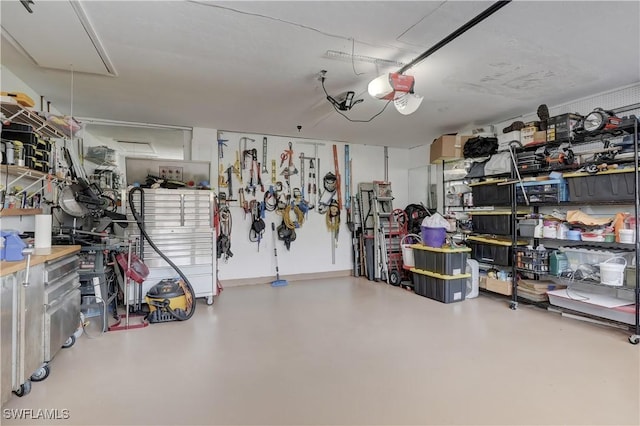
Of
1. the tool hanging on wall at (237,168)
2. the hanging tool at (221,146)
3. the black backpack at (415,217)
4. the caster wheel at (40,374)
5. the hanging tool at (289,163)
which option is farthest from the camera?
the black backpack at (415,217)

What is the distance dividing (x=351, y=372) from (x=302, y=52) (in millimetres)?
2793

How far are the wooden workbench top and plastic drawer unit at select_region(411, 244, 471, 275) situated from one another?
172 inches

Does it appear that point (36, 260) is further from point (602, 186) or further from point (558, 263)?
point (602, 186)

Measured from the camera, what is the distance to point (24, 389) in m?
2.33

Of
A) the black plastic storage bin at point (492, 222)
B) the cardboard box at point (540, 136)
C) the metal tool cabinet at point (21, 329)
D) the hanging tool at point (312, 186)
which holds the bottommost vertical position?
the metal tool cabinet at point (21, 329)

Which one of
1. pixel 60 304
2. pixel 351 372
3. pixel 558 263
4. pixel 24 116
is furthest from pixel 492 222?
pixel 24 116

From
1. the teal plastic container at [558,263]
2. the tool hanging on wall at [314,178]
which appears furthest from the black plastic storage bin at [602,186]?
the tool hanging on wall at [314,178]

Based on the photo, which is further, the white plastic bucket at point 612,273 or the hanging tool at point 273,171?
the hanging tool at point 273,171

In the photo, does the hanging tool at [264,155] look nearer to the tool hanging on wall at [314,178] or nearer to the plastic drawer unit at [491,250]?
the tool hanging on wall at [314,178]

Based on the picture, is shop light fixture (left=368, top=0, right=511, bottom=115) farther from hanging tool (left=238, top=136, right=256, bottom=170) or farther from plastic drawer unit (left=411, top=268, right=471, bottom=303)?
hanging tool (left=238, top=136, right=256, bottom=170)

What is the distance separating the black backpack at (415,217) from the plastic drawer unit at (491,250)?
140 centimetres

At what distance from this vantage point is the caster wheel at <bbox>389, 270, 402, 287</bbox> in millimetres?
5762

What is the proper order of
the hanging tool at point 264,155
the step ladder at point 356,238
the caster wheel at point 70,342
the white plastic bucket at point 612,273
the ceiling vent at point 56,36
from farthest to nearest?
the step ladder at point 356,238
the hanging tool at point 264,155
the white plastic bucket at point 612,273
the caster wheel at point 70,342
the ceiling vent at point 56,36

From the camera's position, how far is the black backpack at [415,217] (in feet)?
21.3
